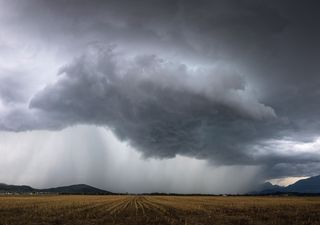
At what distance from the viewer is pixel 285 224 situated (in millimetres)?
30719

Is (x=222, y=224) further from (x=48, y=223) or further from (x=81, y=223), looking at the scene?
(x=48, y=223)

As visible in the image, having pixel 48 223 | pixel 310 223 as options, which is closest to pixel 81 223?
pixel 48 223

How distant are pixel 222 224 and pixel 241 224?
6.55 ft

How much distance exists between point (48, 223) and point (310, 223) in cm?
2357

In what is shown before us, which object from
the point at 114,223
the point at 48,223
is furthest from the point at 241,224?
the point at 48,223

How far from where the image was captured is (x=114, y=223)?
31.6m

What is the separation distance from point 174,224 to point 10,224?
13.7m

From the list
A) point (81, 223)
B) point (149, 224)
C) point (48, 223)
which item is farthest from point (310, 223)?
point (48, 223)

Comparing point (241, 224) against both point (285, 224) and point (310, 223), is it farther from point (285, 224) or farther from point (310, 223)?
point (310, 223)

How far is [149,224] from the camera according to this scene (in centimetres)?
3044

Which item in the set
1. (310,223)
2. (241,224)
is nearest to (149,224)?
(241,224)

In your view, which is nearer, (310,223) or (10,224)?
(10,224)

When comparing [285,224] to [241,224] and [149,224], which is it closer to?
[241,224]

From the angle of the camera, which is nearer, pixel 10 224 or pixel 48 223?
pixel 10 224
